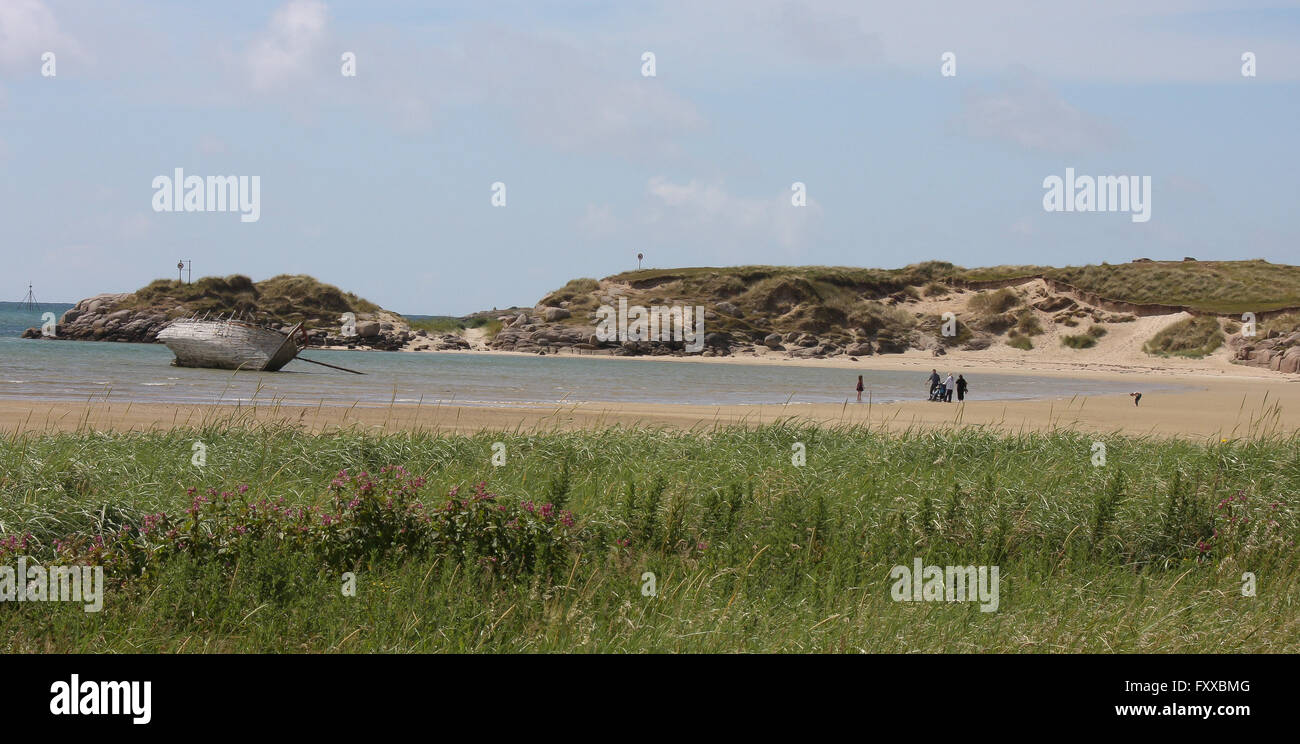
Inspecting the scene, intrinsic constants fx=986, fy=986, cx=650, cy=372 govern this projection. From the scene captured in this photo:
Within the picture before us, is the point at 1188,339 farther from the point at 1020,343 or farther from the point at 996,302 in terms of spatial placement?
the point at 996,302

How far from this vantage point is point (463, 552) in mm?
7543

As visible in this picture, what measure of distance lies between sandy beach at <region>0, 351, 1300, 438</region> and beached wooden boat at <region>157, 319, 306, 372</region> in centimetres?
2590

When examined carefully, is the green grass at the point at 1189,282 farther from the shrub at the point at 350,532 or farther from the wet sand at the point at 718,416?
the shrub at the point at 350,532

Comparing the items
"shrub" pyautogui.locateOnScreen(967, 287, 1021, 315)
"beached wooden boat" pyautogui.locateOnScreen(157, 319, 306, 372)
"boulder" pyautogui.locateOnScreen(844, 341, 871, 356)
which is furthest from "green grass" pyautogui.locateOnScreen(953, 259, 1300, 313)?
"beached wooden boat" pyautogui.locateOnScreen(157, 319, 306, 372)

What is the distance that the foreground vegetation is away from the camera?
6.38 meters

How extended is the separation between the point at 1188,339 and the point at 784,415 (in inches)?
2697

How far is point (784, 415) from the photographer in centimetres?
2834

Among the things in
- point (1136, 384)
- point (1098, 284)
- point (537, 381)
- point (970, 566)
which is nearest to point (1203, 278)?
point (1098, 284)

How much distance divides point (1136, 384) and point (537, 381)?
3469 cm

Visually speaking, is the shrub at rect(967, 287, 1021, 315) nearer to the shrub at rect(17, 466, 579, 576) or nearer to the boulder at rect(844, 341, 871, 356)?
the boulder at rect(844, 341, 871, 356)

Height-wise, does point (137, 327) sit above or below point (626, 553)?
above

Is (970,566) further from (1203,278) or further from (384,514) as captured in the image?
(1203,278)

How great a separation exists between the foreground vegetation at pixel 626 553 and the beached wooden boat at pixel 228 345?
→ 1684 inches

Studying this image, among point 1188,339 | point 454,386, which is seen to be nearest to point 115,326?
point 454,386
